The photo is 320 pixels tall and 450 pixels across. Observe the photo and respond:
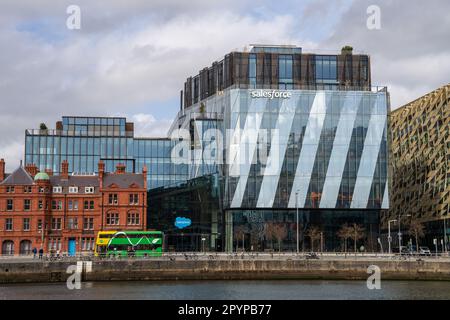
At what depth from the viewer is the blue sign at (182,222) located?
367ft

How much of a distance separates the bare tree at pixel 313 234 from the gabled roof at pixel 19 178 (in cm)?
4340

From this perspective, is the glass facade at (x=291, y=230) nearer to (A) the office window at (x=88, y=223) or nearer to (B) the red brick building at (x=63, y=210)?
A: (B) the red brick building at (x=63, y=210)

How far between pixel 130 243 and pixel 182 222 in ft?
85.2

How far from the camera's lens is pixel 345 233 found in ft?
334

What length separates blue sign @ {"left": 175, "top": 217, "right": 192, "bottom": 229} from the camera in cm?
11188

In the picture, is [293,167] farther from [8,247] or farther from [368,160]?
[8,247]

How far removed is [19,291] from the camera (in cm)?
6000

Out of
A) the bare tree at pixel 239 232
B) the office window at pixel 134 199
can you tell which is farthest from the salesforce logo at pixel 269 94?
the office window at pixel 134 199

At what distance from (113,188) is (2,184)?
16763 millimetres

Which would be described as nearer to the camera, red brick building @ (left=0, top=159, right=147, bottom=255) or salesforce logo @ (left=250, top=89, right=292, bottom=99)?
red brick building @ (left=0, top=159, right=147, bottom=255)

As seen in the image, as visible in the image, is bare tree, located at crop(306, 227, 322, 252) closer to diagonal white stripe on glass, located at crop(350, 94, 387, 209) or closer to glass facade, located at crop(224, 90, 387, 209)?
glass facade, located at crop(224, 90, 387, 209)

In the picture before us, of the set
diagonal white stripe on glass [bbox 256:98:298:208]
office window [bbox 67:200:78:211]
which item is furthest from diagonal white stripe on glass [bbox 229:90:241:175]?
office window [bbox 67:200:78:211]
